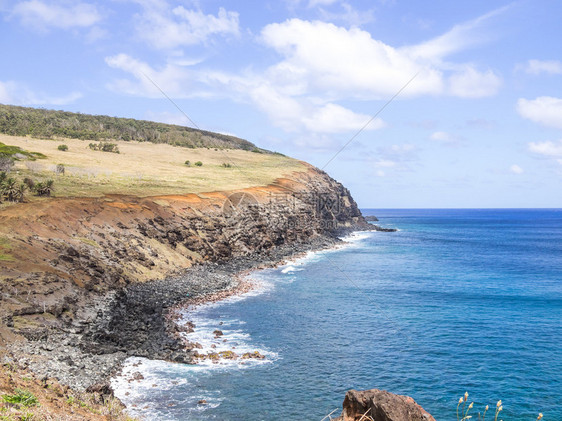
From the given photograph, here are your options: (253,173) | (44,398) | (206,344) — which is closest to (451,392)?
(206,344)

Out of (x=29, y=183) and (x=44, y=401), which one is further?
(x=29, y=183)

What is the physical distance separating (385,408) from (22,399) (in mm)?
10692

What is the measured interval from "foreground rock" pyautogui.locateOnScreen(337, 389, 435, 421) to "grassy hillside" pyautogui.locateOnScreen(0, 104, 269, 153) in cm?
9519

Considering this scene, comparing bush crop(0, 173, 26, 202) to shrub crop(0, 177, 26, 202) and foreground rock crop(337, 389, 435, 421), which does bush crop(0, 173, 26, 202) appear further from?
foreground rock crop(337, 389, 435, 421)

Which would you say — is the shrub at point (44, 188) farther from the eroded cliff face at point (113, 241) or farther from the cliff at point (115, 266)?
the cliff at point (115, 266)

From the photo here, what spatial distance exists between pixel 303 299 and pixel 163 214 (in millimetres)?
22188

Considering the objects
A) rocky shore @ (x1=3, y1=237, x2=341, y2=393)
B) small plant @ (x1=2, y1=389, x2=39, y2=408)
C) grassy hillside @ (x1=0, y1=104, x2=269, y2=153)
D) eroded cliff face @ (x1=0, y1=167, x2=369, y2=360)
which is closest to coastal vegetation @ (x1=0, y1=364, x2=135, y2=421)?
small plant @ (x1=2, y1=389, x2=39, y2=408)

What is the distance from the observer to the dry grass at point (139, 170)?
5297 cm

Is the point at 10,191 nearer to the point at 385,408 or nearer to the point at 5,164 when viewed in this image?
the point at 5,164

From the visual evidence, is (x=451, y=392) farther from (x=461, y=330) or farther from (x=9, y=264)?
(x=9, y=264)

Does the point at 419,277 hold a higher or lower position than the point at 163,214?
lower

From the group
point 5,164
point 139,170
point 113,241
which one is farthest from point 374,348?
point 139,170

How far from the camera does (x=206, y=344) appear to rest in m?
27.3

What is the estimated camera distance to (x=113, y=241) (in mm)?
40812
